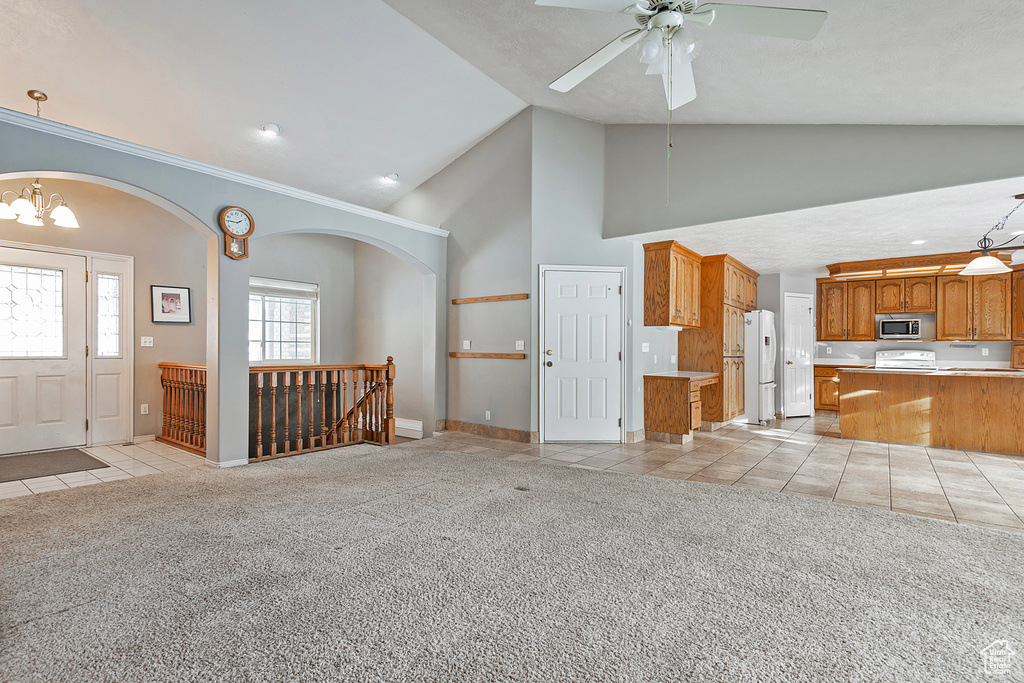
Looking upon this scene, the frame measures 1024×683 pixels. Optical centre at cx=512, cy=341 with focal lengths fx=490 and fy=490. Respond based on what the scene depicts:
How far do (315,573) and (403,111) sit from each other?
4833 millimetres

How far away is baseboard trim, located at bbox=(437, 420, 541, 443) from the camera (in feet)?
18.7

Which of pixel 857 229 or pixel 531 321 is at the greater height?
pixel 857 229

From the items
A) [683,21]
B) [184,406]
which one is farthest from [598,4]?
[184,406]

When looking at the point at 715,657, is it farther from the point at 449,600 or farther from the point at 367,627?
the point at 367,627

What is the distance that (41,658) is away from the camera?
1773 millimetres

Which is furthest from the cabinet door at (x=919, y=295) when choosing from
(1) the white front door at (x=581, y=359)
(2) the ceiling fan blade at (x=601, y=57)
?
(2) the ceiling fan blade at (x=601, y=57)

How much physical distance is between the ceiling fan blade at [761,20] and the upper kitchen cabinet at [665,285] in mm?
3727

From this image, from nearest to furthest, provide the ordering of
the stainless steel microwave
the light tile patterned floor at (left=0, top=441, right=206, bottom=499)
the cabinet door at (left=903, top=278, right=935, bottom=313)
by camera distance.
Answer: the light tile patterned floor at (left=0, top=441, right=206, bottom=499) → the cabinet door at (left=903, top=278, right=935, bottom=313) → the stainless steel microwave

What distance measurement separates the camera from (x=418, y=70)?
4.96 metres

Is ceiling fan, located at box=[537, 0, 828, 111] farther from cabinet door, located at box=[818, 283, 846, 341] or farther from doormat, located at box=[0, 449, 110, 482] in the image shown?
cabinet door, located at box=[818, 283, 846, 341]

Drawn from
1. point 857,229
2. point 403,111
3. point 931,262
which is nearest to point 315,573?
point 403,111

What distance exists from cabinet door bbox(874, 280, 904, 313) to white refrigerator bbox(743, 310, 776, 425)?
1.86 metres

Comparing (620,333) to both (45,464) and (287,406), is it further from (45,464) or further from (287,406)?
(45,464)

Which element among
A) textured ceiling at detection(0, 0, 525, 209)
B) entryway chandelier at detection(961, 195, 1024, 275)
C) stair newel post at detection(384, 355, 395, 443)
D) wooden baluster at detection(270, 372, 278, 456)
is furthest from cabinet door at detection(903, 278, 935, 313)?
wooden baluster at detection(270, 372, 278, 456)
